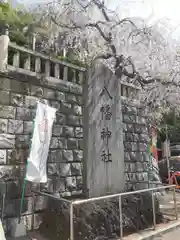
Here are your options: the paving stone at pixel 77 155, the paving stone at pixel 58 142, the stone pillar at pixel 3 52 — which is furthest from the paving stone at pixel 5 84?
the paving stone at pixel 77 155

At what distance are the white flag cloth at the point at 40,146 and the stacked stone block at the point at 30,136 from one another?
56cm

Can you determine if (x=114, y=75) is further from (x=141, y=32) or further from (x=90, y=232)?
(x=90, y=232)

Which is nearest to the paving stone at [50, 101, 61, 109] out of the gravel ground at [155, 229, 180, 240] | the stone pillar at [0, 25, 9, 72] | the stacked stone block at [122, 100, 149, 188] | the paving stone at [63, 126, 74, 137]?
the paving stone at [63, 126, 74, 137]

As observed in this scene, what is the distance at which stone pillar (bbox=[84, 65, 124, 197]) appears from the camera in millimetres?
5781

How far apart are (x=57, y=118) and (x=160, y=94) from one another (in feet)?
17.1

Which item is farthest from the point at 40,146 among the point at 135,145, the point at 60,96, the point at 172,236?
the point at 135,145

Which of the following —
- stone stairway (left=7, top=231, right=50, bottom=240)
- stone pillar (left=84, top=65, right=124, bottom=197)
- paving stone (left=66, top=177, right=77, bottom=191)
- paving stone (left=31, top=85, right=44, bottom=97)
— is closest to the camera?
stone stairway (left=7, top=231, right=50, bottom=240)

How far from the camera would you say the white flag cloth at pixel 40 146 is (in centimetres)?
523

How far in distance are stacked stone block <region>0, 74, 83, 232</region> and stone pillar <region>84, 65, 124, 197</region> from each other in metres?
1.14

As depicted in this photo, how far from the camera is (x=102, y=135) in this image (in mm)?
6109

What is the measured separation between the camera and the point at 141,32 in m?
7.98

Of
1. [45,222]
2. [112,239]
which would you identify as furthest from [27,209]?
[112,239]

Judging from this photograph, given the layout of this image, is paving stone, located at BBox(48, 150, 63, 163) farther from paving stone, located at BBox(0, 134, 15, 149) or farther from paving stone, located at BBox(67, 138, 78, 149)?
paving stone, located at BBox(0, 134, 15, 149)

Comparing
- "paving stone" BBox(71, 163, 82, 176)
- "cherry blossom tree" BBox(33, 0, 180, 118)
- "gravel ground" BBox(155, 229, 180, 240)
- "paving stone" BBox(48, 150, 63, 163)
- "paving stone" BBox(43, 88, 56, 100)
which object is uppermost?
"cherry blossom tree" BBox(33, 0, 180, 118)
